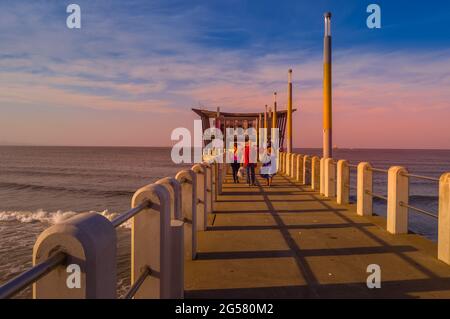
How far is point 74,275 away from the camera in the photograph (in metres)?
1.95

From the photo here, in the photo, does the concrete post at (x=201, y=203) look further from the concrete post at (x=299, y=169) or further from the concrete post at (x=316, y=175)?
the concrete post at (x=299, y=169)

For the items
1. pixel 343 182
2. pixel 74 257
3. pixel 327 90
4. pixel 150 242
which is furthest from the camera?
pixel 327 90

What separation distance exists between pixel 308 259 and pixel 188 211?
1.80m

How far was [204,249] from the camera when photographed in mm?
6281

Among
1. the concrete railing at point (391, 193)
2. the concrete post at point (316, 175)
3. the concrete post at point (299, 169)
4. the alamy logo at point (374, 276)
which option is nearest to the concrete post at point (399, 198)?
the concrete railing at point (391, 193)

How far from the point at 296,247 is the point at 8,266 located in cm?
903

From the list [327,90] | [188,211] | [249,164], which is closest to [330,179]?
[327,90]

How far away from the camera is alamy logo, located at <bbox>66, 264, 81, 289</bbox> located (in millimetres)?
1936

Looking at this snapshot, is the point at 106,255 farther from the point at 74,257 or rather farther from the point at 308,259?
the point at 308,259

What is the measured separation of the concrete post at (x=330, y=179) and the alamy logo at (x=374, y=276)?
7.51 meters

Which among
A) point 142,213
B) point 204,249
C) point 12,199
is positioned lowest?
point 12,199

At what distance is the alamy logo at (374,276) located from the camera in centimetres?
462
